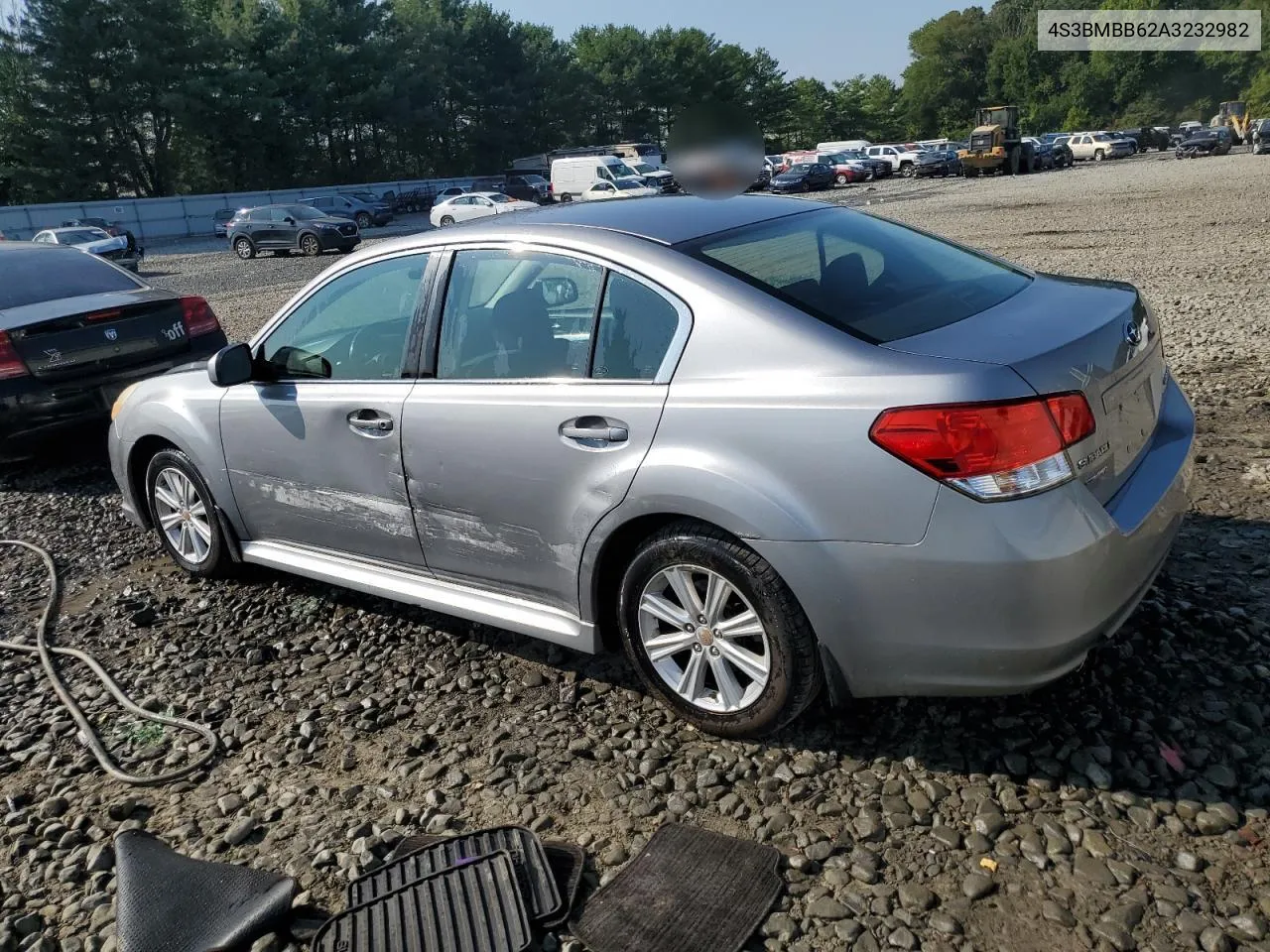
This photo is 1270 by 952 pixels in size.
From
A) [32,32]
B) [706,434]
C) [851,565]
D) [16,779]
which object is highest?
[32,32]

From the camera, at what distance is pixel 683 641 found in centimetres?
305

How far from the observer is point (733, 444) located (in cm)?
274

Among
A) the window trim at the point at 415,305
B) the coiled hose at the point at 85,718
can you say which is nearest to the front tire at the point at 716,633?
the window trim at the point at 415,305

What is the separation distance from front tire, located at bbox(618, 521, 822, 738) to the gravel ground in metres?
0.17

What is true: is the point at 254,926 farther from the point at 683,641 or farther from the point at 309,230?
the point at 309,230

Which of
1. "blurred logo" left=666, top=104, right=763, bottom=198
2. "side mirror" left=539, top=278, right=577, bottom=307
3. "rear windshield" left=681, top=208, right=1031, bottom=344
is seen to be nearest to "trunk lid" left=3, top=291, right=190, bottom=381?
"blurred logo" left=666, top=104, right=763, bottom=198

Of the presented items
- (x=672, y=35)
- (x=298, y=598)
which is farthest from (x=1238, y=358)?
(x=672, y=35)

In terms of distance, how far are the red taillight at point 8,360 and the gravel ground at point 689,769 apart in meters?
2.20

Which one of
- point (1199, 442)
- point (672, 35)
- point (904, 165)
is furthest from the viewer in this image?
point (672, 35)

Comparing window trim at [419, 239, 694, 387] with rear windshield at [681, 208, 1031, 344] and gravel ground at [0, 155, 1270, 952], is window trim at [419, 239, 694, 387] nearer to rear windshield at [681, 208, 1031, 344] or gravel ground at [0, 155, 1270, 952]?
rear windshield at [681, 208, 1031, 344]

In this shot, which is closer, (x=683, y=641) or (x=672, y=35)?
(x=683, y=641)

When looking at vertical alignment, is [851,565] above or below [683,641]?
above

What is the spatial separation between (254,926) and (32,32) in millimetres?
59986

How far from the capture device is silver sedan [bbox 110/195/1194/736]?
8.26 ft
